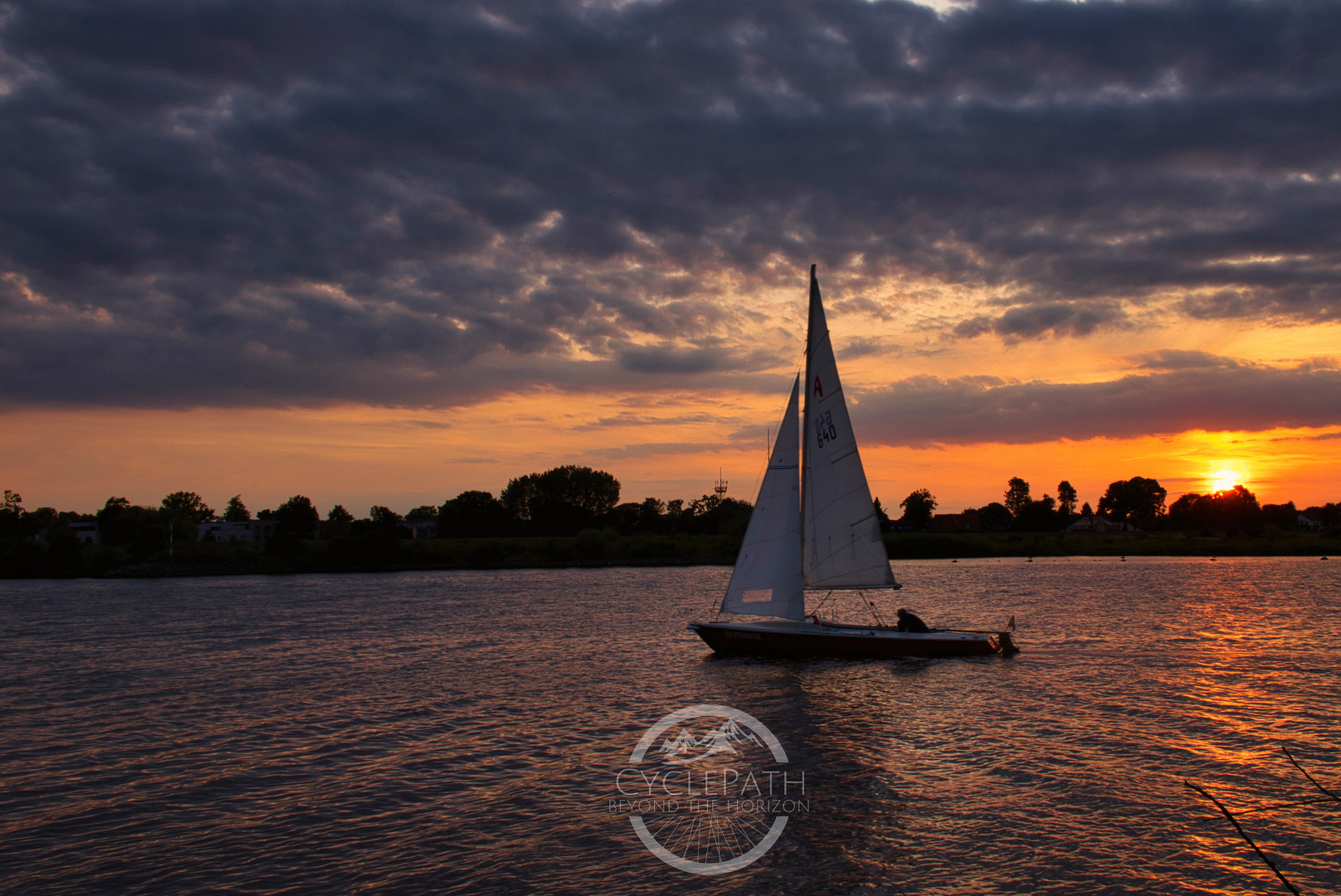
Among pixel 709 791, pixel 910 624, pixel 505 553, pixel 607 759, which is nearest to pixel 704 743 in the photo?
pixel 607 759

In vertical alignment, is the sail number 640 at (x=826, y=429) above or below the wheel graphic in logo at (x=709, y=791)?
above

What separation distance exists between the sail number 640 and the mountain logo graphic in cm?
1460

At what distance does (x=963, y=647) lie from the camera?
38.2m

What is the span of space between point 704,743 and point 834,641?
13248 millimetres

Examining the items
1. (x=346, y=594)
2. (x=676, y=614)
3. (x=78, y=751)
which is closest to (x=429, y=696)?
(x=78, y=751)

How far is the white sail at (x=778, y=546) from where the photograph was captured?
122ft

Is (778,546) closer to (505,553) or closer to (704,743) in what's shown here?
(704,743)

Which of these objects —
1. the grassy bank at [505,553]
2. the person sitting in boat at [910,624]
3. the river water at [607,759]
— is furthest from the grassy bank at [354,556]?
the person sitting in boat at [910,624]

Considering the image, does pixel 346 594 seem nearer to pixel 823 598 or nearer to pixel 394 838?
pixel 823 598

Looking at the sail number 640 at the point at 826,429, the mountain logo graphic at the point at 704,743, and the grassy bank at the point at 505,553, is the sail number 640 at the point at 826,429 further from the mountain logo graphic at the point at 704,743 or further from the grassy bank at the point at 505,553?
the grassy bank at the point at 505,553

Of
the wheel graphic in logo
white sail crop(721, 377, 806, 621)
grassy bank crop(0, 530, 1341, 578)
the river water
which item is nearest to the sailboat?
white sail crop(721, 377, 806, 621)

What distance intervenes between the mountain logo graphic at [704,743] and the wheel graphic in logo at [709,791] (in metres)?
0.03

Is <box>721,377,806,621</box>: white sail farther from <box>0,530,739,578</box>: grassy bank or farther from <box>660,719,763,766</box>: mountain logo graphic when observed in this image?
<box>0,530,739,578</box>: grassy bank

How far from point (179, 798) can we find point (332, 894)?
8.72 meters
